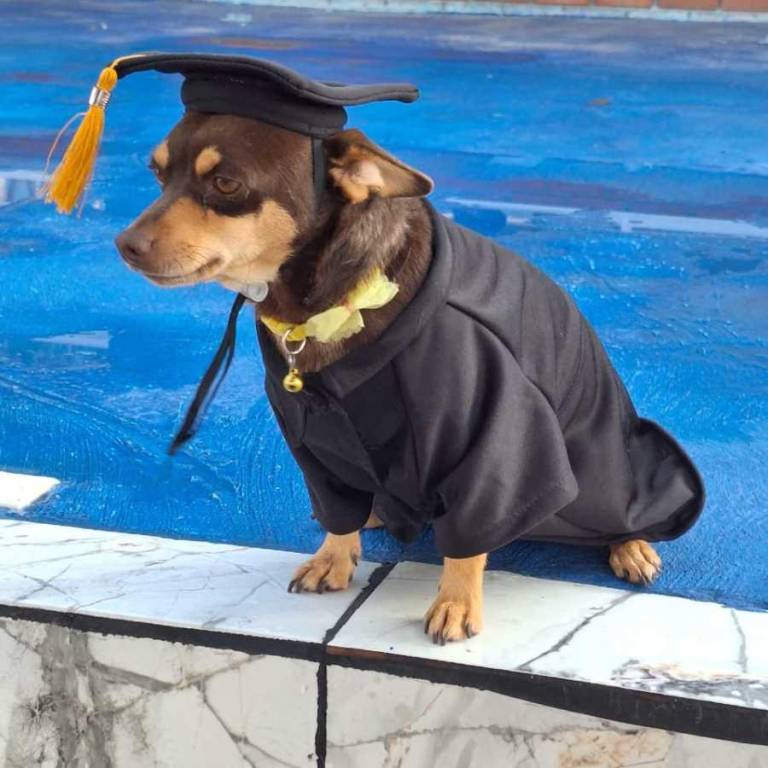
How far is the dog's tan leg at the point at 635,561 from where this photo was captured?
205 centimetres

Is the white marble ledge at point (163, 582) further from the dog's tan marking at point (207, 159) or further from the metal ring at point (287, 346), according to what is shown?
the dog's tan marking at point (207, 159)

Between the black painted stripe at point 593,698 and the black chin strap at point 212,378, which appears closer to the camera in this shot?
the black painted stripe at point 593,698

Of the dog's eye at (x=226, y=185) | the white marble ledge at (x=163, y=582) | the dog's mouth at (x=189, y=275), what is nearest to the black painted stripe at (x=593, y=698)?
the white marble ledge at (x=163, y=582)

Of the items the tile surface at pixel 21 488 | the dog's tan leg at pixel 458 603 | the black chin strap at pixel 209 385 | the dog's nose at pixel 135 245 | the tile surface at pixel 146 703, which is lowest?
the tile surface at pixel 146 703

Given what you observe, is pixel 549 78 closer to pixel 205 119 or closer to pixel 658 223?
pixel 658 223

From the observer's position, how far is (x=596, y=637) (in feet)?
5.99

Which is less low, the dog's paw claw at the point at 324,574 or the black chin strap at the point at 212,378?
the black chin strap at the point at 212,378

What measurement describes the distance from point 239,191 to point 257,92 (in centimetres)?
14

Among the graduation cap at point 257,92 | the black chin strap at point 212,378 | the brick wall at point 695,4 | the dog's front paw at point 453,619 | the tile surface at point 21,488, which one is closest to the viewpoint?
the graduation cap at point 257,92

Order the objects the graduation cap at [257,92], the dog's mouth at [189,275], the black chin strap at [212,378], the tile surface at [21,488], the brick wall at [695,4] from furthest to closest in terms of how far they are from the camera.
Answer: the brick wall at [695,4] → the tile surface at [21,488] → the black chin strap at [212,378] → the dog's mouth at [189,275] → the graduation cap at [257,92]

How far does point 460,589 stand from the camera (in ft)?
6.22

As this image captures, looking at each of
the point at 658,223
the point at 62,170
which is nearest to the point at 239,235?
the point at 62,170

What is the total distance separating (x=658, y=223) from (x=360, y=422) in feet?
7.74

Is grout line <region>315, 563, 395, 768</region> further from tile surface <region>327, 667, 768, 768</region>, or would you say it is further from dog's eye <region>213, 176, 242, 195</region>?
dog's eye <region>213, 176, 242, 195</region>
